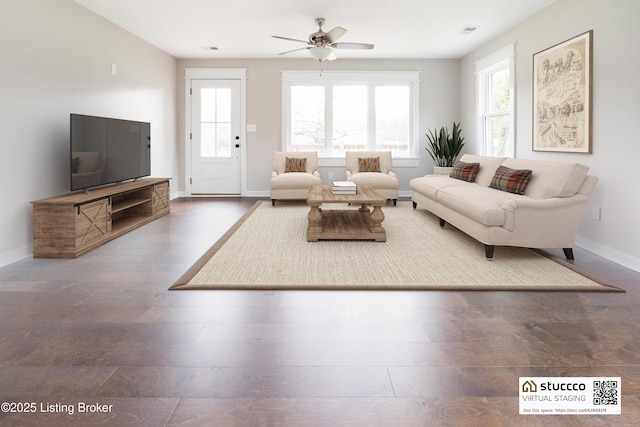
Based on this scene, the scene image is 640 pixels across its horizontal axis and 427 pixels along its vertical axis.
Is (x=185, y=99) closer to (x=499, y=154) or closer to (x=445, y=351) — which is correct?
(x=499, y=154)

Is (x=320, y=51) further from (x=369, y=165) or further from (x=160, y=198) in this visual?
(x=160, y=198)

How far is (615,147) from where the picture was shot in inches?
144

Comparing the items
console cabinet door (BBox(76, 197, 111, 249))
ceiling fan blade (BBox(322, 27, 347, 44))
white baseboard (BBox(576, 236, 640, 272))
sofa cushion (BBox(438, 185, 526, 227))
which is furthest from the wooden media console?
white baseboard (BBox(576, 236, 640, 272))

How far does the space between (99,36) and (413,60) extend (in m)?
4.98

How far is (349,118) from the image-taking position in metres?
7.86

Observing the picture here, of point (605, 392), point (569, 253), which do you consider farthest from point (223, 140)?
point (605, 392)

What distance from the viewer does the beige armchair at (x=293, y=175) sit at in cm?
668

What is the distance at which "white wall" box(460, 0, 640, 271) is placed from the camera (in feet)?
11.3

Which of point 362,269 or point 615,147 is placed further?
point 615,147

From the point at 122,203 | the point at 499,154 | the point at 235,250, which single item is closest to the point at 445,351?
the point at 235,250

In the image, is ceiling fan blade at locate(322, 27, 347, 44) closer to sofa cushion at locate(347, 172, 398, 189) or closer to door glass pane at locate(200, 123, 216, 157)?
sofa cushion at locate(347, 172, 398, 189)

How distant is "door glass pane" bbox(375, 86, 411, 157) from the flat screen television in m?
3.95

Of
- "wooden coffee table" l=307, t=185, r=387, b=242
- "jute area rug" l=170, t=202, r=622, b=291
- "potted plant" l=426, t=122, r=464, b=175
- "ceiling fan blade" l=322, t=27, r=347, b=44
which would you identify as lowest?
"jute area rug" l=170, t=202, r=622, b=291

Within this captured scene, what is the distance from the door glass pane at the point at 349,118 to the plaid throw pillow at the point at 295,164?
2.80 feet
